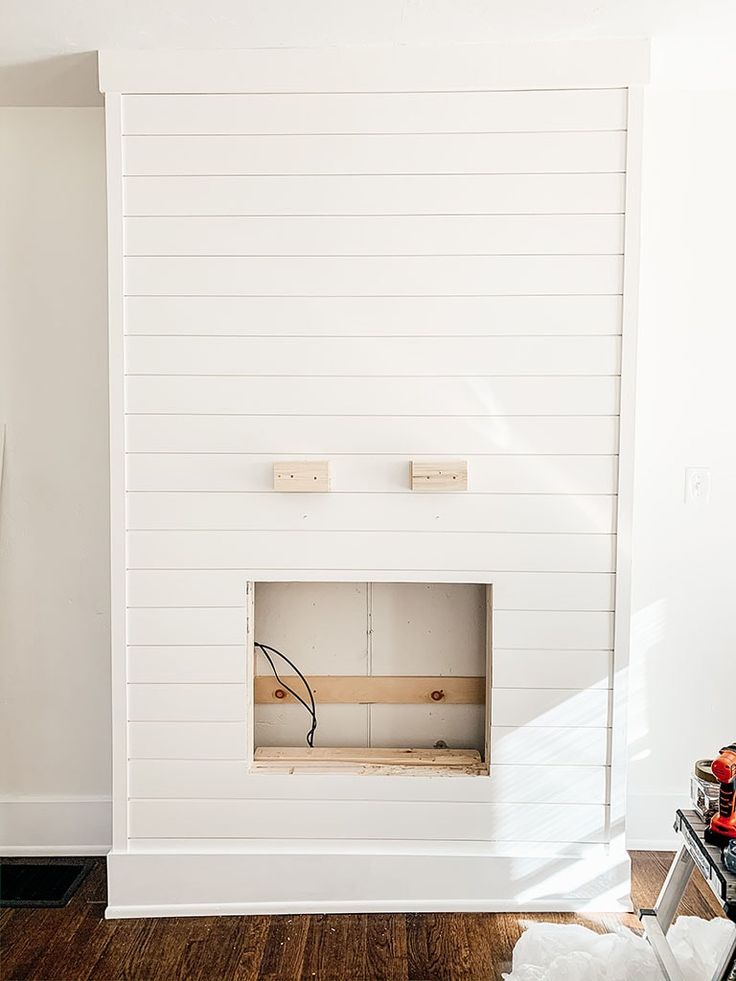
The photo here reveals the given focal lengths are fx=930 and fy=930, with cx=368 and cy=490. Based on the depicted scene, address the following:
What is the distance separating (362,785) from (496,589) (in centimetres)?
68

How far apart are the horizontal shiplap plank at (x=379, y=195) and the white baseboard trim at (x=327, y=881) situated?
1809mm

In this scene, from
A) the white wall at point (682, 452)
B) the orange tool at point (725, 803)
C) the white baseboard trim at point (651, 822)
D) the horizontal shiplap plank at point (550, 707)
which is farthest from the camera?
the white baseboard trim at point (651, 822)

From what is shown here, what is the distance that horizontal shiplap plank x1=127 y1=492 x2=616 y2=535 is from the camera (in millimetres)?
2615

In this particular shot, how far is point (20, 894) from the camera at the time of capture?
2754 millimetres

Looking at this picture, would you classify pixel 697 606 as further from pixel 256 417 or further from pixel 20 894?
pixel 20 894

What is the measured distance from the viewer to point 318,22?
2391mm

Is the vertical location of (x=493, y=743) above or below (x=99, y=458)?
below

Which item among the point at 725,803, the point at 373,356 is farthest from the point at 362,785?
the point at 373,356

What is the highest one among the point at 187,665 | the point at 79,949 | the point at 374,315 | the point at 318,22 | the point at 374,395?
the point at 318,22

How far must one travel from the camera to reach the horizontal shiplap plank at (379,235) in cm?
256

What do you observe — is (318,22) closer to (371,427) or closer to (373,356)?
(373,356)

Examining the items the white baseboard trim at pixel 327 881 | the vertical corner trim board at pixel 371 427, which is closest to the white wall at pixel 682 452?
the vertical corner trim board at pixel 371 427

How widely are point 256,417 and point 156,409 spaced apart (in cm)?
28

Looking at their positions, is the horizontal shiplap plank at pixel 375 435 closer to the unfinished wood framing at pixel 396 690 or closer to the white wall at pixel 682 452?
the white wall at pixel 682 452
